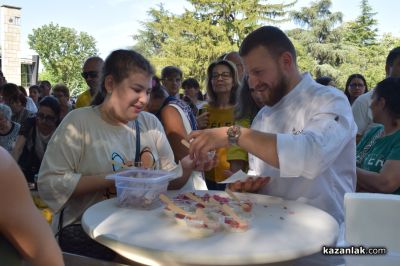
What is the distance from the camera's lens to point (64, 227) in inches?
77.4

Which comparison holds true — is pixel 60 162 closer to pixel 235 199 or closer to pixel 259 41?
pixel 235 199

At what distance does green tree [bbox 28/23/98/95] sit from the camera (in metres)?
39.2

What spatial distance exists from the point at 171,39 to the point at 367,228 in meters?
29.9

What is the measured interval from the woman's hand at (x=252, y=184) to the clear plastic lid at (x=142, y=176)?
0.42 m

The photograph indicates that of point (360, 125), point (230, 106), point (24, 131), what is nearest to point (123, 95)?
point (230, 106)

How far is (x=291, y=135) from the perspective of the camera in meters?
1.69

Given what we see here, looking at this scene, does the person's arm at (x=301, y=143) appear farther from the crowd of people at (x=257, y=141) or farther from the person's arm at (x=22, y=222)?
the person's arm at (x=22, y=222)

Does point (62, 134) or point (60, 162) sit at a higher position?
point (62, 134)

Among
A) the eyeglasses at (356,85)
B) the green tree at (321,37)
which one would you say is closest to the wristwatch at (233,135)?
the eyeglasses at (356,85)

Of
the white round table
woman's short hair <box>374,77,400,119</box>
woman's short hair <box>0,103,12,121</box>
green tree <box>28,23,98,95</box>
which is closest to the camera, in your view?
the white round table

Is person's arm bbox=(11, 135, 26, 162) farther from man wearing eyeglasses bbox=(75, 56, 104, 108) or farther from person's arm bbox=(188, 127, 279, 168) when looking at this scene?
person's arm bbox=(188, 127, 279, 168)

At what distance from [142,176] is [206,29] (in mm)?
28245

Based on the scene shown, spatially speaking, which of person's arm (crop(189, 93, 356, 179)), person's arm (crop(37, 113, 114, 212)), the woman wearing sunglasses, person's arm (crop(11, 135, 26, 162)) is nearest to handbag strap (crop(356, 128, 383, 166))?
person's arm (crop(189, 93, 356, 179))

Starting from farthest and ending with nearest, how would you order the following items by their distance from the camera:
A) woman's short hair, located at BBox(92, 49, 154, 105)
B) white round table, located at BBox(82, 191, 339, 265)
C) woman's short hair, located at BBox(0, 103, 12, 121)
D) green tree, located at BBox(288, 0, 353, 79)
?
green tree, located at BBox(288, 0, 353, 79) → woman's short hair, located at BBox(0, 103, 12, 121) → woman's short hair, located at BBox(92, 49, 154, 105) → white round table, located at BBox(82, 191, 339, 265)
